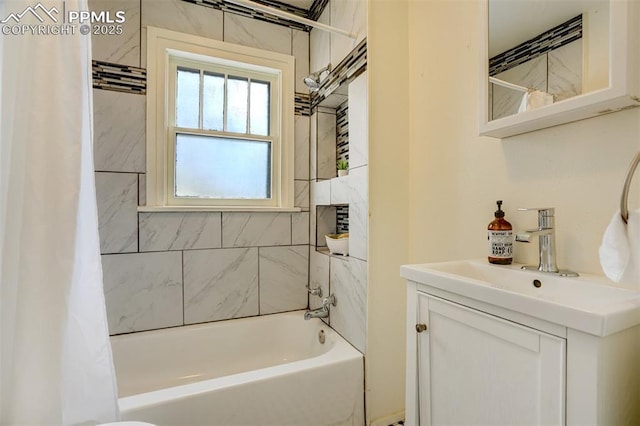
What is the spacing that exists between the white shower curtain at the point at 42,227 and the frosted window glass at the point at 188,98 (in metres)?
1.10

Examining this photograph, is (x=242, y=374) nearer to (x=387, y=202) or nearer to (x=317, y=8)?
(x=387, y=202)

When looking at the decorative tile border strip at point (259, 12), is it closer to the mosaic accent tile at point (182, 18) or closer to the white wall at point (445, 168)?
the mosaic accent tile at point (182, 18)

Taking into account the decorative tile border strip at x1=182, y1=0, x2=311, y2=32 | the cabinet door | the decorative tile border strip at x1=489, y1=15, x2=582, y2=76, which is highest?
Result: the decorative tile border strip at x1=182, y1=0, x2=311, y2=32

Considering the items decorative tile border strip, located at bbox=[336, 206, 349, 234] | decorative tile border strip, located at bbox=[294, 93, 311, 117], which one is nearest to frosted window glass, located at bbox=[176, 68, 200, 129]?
decorative tile border strip, located at bbox=[294, 93, 311, 117]

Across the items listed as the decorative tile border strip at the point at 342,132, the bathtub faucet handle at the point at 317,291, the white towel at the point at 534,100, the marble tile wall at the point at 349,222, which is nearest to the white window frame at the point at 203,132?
the marble tile wall at the point at 349,222

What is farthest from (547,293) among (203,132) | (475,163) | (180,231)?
(203,132)

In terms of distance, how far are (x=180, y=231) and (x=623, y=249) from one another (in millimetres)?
2062

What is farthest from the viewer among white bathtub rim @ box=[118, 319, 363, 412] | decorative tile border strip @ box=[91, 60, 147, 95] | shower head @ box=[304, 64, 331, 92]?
shower head @ box=[304, 64, 331, 92]

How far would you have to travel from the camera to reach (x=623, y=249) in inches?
27.1

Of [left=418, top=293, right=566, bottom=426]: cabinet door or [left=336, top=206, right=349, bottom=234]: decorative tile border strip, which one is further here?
[left=336, top=206, right=349, bottom=234]: decorative tile border strip

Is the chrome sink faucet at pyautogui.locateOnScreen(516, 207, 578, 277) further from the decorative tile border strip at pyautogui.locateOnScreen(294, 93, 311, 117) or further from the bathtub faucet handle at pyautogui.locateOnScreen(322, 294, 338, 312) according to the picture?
the decorative tile border strip at pyautogui.locateOnScreen(294, 93, 311, 117)

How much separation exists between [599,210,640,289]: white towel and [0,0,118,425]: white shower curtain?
141cm

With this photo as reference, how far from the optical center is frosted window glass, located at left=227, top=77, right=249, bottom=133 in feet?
7.22

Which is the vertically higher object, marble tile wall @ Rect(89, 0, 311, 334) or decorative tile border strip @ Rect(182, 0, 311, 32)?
decorative tile border strip @ Rect(182, 0, 311, 32)
